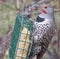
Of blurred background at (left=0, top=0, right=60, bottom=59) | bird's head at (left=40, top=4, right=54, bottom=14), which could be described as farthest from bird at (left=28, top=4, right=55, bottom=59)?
blurred background at (left=0, top=0, right=60, bottom=59)

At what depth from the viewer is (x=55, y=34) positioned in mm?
3115

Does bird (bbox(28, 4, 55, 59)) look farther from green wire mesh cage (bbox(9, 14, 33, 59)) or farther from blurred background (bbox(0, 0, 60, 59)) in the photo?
blurred background (bbox(0, 0, 60, 59))

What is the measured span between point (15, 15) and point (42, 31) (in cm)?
54

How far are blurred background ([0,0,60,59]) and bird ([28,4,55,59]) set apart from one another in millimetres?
199

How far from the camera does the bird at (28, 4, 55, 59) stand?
9.16 ft

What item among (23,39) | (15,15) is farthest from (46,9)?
(15,15)

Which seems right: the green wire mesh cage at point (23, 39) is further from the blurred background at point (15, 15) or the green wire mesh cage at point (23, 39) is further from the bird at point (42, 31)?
the blurred background at point (15, 15)

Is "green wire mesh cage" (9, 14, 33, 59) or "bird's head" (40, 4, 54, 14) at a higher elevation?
"bird's head" (40, 4, 54, 14)

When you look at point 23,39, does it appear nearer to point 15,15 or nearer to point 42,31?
point 42,31

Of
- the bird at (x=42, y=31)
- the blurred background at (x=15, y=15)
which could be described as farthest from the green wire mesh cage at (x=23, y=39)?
the blurred background at (x=15, y=15)

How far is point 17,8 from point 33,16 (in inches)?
11.3

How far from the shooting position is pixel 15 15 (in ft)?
10.8

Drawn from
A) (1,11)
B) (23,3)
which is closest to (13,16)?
(1,11)

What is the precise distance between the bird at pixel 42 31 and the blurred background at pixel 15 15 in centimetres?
20
